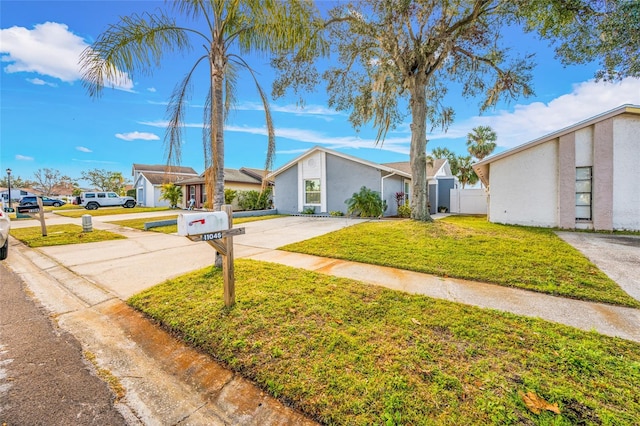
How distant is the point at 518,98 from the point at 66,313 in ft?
48.1

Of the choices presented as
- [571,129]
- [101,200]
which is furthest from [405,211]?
[101,200]

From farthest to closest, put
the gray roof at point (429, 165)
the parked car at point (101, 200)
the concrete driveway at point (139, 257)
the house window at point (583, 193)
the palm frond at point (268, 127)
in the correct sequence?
1. the parked car at point (101, 200)
2. the gray roof at point (429, 165)
3. the house window at point (583, 193)
4. the palm frond at point (268, 127)
5. the concrete driveway at point (139, 257)

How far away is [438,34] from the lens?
9312mm

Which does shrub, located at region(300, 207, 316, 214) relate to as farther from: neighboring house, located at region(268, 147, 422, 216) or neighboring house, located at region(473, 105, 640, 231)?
neighboring house, located at region(473, 105, 640, 231)

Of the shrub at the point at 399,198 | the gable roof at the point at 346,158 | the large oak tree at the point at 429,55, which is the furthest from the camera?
the shrub at the point at 399,198

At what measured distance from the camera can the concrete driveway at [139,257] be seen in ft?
15.2

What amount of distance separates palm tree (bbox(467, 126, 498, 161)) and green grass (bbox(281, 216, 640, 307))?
22.8 meters

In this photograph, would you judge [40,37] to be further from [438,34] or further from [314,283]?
[438,34]

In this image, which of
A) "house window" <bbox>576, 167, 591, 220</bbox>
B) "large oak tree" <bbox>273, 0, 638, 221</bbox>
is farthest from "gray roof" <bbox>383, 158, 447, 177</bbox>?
"house window" <bbox>576, 167, 591, 220</bbox>

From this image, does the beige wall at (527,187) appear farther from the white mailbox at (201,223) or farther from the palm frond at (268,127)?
the white mailbox at (201,223)

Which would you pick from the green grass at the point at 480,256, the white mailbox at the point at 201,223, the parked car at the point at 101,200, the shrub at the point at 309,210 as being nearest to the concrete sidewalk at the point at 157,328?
the green grass at the point at 480,256

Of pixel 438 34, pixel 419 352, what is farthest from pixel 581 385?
pixel 438 34

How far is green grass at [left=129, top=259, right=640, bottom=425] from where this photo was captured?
1778mm

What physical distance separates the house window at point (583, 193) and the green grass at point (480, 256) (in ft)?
12.6
